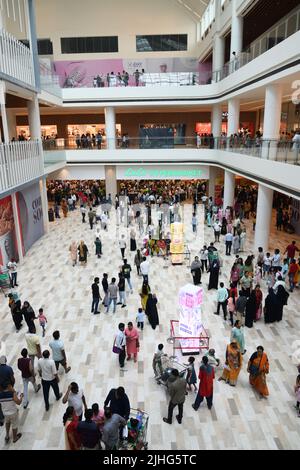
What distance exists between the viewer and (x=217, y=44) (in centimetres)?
2386

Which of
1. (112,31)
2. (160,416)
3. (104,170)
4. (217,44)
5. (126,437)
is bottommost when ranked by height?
Result: (160,416)

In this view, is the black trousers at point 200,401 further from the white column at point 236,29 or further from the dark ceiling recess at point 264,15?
the white column at point 236,29

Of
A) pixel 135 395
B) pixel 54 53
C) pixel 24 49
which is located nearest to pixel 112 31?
pixel 54 53

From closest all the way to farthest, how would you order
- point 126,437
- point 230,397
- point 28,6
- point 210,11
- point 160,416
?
point 126,437 < point 160,416 < point 230,397 < point 28,6 < point 210,11

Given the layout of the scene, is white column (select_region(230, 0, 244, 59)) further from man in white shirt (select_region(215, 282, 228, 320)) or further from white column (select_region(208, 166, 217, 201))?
man in white shirt (select_region(215, 282, 228, 320))

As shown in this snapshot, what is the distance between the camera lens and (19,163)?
15031 mm

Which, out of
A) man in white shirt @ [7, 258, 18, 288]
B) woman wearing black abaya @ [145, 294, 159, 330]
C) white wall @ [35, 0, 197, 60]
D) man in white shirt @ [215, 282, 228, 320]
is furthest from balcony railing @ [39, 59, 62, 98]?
man in white shirt @ [215, 282, 228, 320]

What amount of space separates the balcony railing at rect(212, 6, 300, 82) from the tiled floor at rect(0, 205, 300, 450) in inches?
332

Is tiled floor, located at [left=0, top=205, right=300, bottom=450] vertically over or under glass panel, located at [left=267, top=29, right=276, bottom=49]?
under

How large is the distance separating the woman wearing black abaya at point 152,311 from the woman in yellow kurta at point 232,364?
8.52ft

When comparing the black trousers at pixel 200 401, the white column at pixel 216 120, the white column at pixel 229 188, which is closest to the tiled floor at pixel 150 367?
the black trousers at pixel 200 401

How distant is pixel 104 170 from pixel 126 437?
2225cm

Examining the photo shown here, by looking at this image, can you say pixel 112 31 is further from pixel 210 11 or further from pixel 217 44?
pixel 217 44

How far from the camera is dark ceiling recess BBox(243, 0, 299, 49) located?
651 inches
